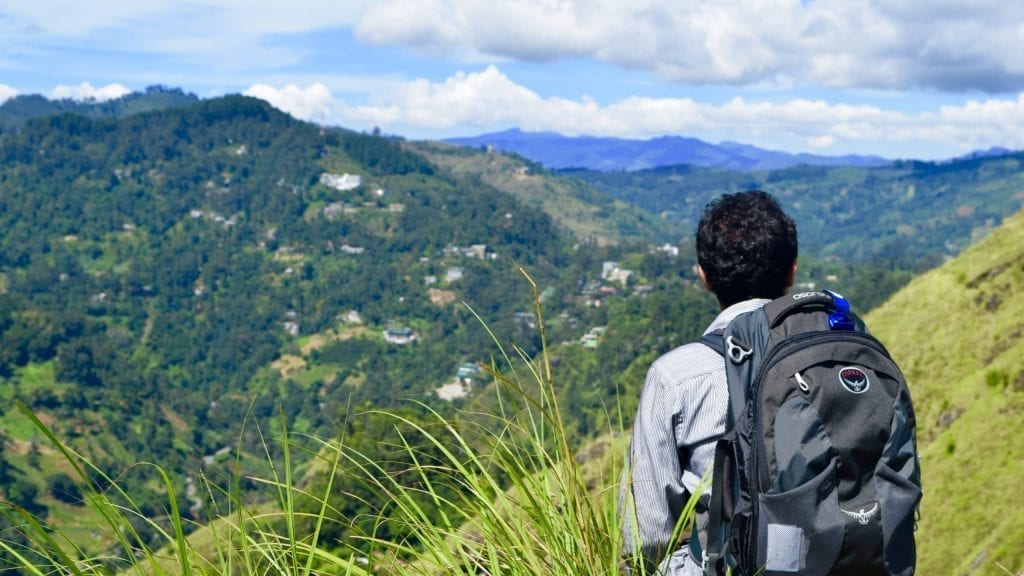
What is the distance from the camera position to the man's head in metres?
2.09

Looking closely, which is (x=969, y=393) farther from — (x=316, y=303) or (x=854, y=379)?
(x=316, y=303)

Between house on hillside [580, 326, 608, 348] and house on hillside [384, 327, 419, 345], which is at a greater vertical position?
house on hillside [580, 326, 608, 348]

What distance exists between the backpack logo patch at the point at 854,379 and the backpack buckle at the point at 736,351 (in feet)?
0.63

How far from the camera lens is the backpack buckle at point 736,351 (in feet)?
6.01

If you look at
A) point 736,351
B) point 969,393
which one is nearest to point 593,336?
point 969,393

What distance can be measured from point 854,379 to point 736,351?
24 centimetres

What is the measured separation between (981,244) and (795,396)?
104 ft

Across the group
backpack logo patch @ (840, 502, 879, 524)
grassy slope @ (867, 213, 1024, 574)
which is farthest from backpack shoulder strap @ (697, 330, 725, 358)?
grassy slope @ (867, 213, 1024, 574)

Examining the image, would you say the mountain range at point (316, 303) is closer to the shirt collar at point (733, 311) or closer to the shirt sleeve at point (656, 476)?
the shirt collar at point (733, 311)

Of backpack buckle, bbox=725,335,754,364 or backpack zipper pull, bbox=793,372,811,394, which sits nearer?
backpack zipper pull, bbox=793,372,811,394

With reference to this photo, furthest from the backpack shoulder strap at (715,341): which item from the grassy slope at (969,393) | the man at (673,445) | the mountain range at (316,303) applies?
→ the mountain range at (316,303)

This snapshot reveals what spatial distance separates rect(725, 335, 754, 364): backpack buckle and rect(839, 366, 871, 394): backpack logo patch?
0.19 metres

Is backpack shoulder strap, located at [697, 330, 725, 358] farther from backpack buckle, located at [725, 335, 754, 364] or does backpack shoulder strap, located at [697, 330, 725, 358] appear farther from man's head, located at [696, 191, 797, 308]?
man's head, located at [696, 191, 797, 308]

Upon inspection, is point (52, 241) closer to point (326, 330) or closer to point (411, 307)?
point (326, 330)
